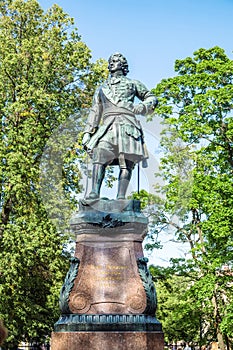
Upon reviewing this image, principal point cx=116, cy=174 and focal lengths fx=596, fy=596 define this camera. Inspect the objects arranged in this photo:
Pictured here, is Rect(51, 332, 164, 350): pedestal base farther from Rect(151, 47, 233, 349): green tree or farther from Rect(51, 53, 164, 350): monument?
Rect(151, 47, 233, 349): green tree

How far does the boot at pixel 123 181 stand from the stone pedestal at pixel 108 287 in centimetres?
29

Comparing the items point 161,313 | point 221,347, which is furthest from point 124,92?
point 161,313

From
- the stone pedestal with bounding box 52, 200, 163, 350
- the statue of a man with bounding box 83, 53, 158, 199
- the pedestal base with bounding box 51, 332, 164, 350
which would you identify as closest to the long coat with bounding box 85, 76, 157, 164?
the statue of a man with bounding box 83, 53, 158, 199

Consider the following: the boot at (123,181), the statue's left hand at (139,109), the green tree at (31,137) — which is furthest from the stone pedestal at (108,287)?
the green tree at (31,137)

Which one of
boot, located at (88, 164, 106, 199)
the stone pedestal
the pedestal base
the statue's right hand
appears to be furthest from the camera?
the statue's right hand

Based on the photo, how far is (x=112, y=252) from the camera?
9.21 m

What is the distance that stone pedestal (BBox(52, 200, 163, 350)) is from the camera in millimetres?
8508

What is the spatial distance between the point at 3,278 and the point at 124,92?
12.0 meters

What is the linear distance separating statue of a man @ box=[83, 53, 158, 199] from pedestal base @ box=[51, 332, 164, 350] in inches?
92.0

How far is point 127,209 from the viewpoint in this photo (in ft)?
31.4

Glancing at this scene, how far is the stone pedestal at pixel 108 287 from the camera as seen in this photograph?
851cm

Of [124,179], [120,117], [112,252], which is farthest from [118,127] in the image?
[112,252]

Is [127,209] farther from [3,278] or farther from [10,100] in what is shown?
[10,100]

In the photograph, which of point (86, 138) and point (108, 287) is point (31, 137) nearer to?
point (86, 138)
